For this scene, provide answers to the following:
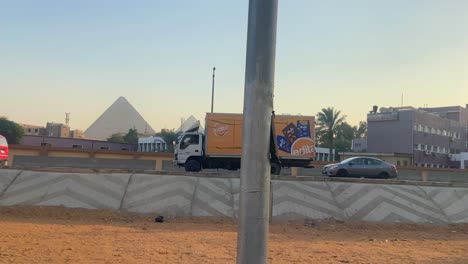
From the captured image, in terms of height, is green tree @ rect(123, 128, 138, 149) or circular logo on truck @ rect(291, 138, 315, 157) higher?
green tree @ rect(123, 128, 138, 149)

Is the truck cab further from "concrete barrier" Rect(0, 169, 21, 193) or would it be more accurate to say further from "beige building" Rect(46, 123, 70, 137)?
"beige building" Rect(46, 123, 70, 137)

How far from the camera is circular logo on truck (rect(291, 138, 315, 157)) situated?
81.1 ft

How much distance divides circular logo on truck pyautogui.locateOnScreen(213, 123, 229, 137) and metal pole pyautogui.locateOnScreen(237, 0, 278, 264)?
66.8 ft

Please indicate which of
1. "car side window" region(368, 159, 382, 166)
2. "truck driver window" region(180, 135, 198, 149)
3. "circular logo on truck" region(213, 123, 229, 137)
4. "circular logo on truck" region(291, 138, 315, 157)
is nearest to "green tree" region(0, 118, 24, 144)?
"truck driver window" region(180, 135, 198, 149)

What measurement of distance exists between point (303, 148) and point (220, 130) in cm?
459

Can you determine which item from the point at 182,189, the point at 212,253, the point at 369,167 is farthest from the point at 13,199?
the point at 369,167

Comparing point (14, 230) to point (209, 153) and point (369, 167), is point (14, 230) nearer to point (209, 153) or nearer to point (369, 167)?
point (209, 153)

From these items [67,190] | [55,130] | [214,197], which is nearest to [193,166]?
[214,197]

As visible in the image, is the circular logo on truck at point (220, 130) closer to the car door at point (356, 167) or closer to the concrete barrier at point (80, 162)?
the concrete barrier at point (80, 162)

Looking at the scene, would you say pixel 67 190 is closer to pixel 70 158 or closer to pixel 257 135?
pixel 257 135

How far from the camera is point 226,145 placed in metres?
24.1

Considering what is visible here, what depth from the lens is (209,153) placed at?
24016mm

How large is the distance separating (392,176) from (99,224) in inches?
752

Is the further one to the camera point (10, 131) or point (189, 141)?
point (10, 131)
